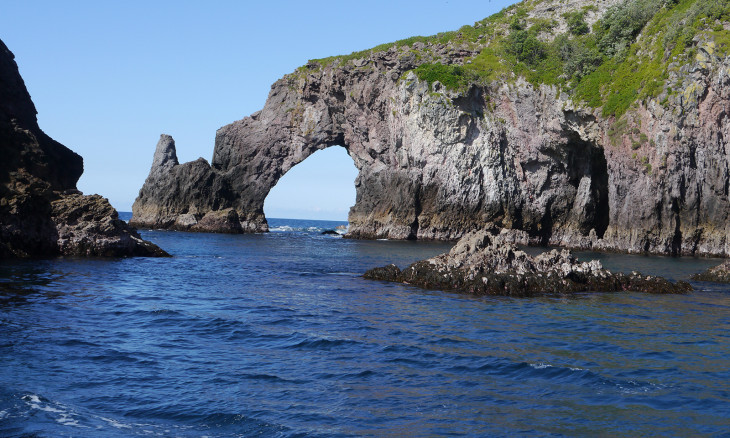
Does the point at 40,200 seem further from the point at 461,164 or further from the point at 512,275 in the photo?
the point at 461,164

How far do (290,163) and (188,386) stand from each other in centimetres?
6562

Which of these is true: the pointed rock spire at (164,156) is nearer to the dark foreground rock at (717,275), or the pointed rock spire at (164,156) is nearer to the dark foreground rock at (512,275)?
the dark foreground rock at (512,275)

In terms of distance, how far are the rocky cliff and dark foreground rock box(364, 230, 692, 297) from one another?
25986 millimetres

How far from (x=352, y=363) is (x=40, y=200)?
24.4 meters

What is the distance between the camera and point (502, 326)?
16469 mm

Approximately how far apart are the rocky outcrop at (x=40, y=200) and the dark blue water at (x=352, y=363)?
7.69m

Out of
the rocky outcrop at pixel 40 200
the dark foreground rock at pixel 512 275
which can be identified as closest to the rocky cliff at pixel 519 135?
the dark foreground rock at pixel 512 275

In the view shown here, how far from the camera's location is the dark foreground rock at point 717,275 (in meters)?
28.9

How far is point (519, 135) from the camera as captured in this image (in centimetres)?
5994

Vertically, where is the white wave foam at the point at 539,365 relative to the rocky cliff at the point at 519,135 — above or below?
below

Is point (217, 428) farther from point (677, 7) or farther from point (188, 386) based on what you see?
point (677, 7)

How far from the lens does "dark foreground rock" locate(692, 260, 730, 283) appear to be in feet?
94.7

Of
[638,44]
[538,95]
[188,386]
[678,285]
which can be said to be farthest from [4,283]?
[638,44]

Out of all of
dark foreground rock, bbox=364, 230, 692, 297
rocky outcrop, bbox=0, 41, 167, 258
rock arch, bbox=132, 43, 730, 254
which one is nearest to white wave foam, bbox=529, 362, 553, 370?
dark foreground rock, bbox=364, 230, 692, 297
